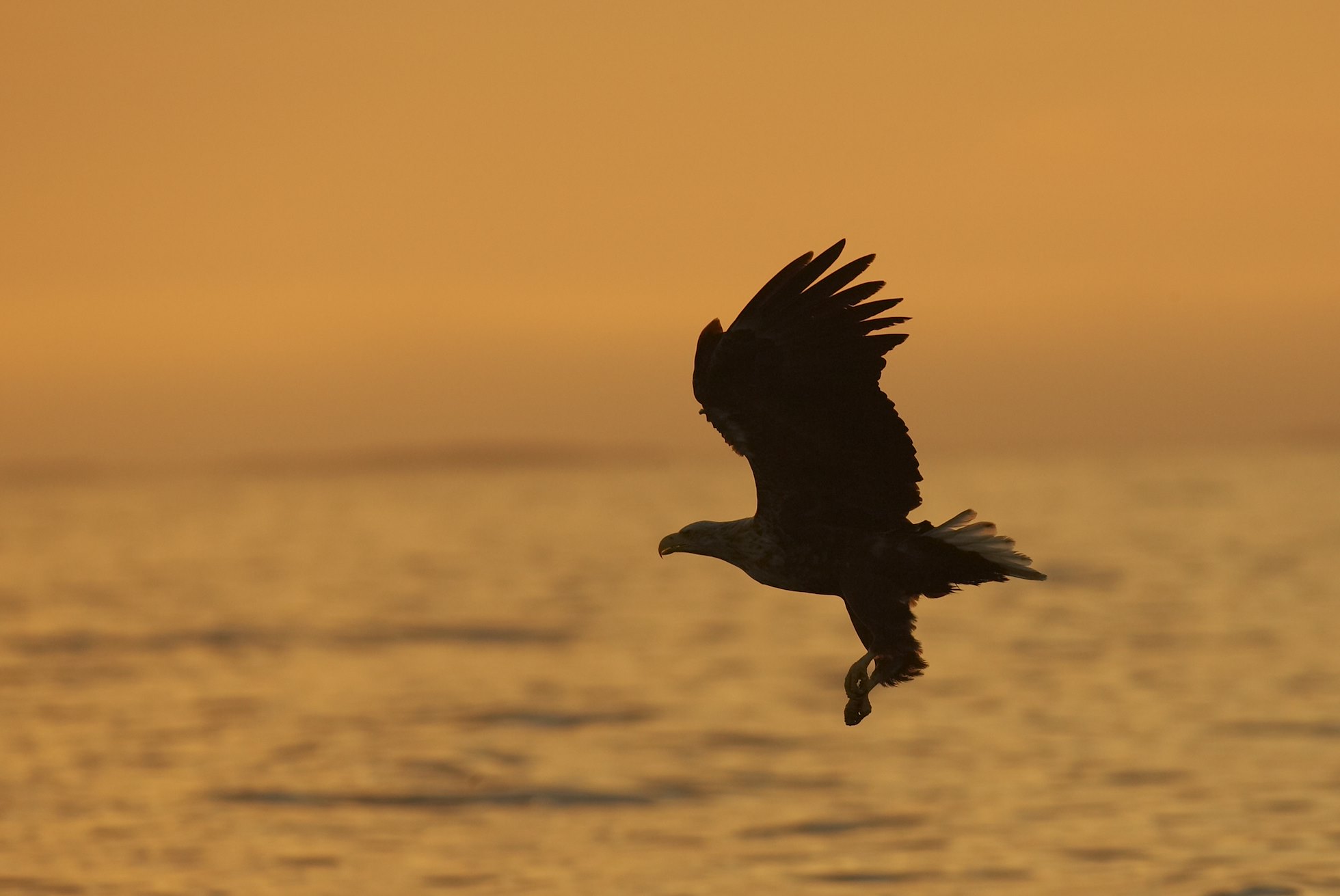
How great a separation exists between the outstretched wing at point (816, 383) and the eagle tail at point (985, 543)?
0.31 m

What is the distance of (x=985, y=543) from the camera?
1154 centimetres

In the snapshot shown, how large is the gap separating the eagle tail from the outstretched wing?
31cm

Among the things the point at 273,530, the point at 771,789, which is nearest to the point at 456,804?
→ the point at 771,789

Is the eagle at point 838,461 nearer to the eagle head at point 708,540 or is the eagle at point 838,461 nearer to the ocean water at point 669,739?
the eagle head at point 708,540

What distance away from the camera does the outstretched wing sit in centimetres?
1133

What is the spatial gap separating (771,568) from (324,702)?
48592 millimetres

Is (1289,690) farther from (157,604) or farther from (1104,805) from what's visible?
(157,604)

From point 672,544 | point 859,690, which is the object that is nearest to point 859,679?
point 859,690

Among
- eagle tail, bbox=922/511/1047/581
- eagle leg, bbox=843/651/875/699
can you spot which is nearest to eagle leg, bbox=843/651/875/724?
eagle leg, bbox=843/651/875/699

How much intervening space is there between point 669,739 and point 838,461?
36486 mm

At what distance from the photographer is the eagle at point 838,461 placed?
11.3 meters

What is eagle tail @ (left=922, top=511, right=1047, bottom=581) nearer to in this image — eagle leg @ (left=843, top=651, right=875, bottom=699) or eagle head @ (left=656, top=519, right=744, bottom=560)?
eagle leg @ (left=843, top=651, right=875, bottom=699)

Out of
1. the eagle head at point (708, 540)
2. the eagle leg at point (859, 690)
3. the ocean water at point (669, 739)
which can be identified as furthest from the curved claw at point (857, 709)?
the ocean water at point (669, 739)

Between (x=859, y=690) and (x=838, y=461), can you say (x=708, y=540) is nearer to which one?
(x=838, y=461)
